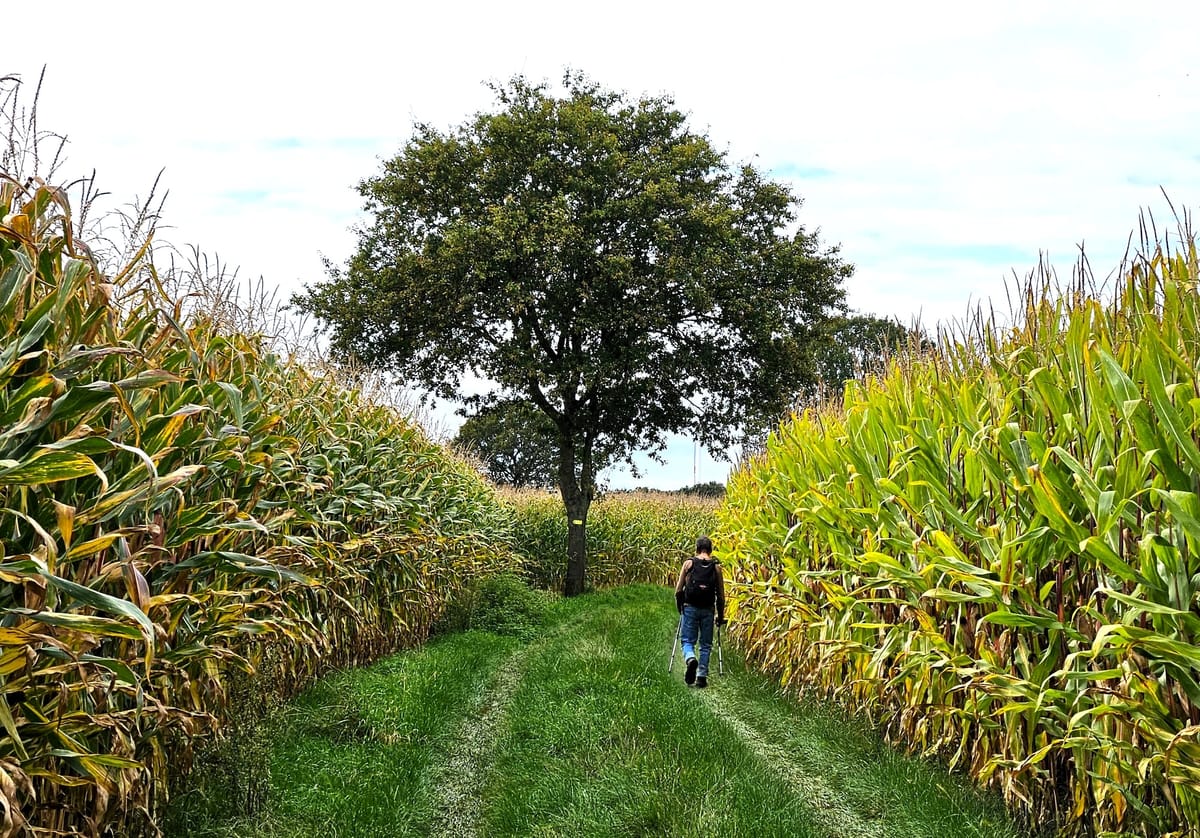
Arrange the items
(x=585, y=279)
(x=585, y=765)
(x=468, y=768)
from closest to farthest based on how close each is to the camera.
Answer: (x=585, y=765), (x=468, y=768), (x=585, y=279)

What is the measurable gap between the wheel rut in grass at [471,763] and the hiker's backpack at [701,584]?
86.1 inches

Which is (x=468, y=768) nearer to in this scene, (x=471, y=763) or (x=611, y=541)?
(x=471, y=763)

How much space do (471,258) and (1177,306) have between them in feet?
52.4

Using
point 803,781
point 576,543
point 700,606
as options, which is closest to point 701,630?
point 700,606

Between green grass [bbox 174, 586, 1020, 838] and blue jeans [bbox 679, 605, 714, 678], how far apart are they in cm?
40

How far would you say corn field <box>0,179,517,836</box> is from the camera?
2.78 m

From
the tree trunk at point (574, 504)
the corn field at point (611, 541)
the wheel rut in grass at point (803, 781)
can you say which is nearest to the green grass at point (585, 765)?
the wheel rut in grass at point (803, 781)

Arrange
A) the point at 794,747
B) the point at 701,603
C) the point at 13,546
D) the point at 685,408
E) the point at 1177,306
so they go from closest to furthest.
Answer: the point at 13,546
the point at 1177,306
the point at 794,747
the point at 701,603
the point at 685,408

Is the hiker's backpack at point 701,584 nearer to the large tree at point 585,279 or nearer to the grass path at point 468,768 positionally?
the grass path at point 468,768

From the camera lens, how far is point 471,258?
18.5 meters

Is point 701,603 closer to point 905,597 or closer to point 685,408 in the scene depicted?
point 905,597

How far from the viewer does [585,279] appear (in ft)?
63.2

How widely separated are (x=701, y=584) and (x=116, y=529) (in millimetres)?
6655

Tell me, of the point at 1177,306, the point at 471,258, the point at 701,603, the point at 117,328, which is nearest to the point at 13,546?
the point at 117,328
